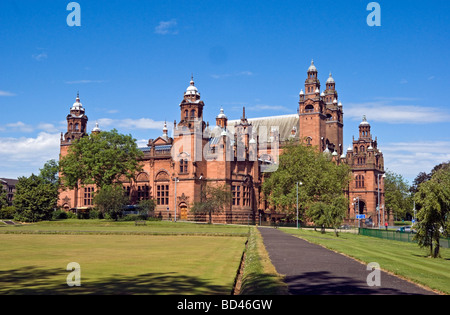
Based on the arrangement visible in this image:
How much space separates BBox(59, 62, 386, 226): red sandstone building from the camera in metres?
87.6

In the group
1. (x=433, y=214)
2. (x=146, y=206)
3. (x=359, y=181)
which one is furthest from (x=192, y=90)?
(x=433, y=214)

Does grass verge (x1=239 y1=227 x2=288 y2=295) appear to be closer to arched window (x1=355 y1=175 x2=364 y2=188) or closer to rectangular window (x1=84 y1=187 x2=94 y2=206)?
rectangular window (x1=84 y1=187 x2=94 y2=206)

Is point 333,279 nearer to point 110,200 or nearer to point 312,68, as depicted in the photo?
point 110,200

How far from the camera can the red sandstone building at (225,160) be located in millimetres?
87625

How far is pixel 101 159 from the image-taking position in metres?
84.2

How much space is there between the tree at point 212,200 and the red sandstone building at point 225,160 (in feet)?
8.34

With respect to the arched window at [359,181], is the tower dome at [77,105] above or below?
above

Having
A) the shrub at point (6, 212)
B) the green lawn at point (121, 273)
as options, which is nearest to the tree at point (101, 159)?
the shrub at point (6, 212)

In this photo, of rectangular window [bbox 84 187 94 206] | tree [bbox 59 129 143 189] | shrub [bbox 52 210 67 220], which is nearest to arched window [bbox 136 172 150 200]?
tree [bbox 59 129 143 189]

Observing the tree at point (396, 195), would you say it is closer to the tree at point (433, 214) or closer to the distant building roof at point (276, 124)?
the distant building roof at point (276, 124)

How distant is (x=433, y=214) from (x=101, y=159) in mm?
64181

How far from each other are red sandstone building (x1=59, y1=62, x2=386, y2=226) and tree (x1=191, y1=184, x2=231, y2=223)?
8.34 ft

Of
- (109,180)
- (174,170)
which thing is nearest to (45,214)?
(109,180)

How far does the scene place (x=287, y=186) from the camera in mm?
89688
